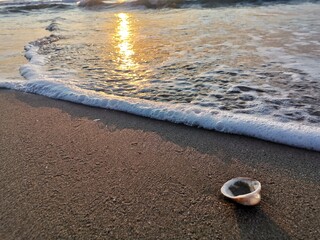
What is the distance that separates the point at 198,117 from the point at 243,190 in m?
1.06

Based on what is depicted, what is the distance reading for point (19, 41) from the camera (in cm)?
666

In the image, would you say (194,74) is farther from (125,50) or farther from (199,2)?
(199,2)

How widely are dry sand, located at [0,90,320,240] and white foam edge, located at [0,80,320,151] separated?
0.09 m

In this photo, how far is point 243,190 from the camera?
1.74 meters

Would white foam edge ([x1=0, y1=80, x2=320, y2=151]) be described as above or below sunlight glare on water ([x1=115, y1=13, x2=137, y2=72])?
above

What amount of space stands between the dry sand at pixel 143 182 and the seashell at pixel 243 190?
5cm

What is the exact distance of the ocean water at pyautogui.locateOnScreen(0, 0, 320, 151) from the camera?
106 inches

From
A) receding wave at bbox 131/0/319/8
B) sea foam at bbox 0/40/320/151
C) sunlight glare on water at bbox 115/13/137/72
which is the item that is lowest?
receding wave at bbox 131/0/319/8

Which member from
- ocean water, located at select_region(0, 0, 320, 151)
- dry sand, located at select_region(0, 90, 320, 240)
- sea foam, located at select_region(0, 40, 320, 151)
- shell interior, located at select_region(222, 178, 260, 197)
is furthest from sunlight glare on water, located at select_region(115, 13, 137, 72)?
shell interior, located at select_region(222, 178, 260, 197)

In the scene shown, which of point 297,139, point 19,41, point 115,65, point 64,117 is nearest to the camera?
point 297,139

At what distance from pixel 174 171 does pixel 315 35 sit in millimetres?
5274

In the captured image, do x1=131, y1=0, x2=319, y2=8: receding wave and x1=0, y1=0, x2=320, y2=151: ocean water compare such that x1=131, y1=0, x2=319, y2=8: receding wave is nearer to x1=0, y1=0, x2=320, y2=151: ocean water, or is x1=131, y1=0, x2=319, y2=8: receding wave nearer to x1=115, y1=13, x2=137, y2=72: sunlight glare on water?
x1=0, y1=0, x2=320, y2=151: ocean water

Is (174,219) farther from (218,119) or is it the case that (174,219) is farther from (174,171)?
(218,119)

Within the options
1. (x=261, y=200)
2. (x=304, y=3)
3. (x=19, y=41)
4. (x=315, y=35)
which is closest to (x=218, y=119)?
(x=261, y=200)
